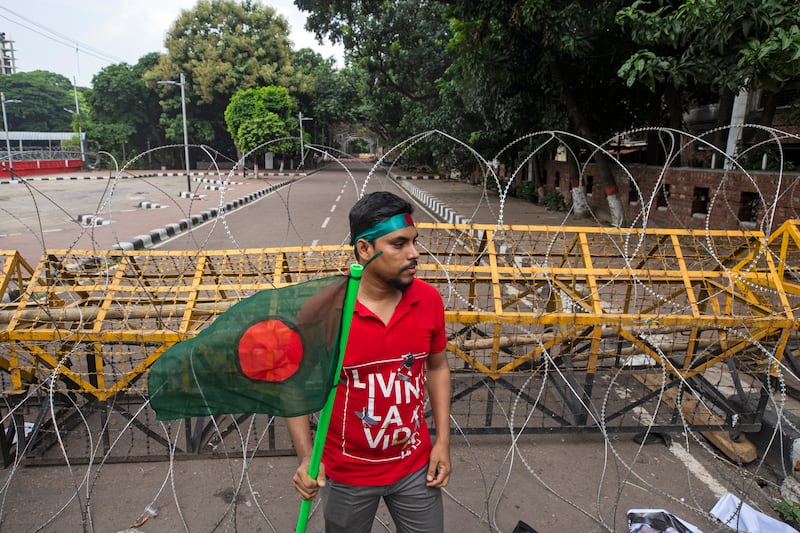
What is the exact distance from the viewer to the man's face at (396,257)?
171 cm

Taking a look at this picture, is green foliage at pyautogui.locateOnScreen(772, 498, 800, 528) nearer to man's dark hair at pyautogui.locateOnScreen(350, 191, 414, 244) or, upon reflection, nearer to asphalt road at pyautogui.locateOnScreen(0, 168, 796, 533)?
asphalt road at pyautogui.locateOnScreen(0, 168, 796, 533)

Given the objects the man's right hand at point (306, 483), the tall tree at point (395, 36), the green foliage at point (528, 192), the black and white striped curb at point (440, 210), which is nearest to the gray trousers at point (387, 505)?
the man's right hand at point (306, 483)

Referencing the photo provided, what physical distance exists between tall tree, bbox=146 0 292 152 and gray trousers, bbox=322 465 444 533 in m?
37.9

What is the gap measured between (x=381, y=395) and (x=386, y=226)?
0.56 metres

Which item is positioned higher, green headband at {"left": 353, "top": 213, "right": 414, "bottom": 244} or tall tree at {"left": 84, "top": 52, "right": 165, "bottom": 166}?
tall tree at {"left": 84, "top": 52, "right": 165, "bottom": 166}

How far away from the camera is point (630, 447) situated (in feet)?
12.3

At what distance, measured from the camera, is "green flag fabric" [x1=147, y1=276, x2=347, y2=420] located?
5.12 feet

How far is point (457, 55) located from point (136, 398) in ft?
36.1

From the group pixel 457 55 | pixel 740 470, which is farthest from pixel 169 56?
pixel 740 470

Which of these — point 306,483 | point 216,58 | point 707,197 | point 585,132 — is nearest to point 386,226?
point 306,483

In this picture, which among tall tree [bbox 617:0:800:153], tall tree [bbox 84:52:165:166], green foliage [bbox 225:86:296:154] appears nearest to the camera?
tall tree [bbox 617:0:800:153]

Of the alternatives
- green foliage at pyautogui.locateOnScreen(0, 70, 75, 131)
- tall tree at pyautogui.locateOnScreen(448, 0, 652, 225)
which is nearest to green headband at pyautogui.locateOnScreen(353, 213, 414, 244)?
tall tree at pyautogui.locateOnScreen(448, 0, 652, 225)

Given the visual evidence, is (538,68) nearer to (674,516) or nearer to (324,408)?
(674,516)

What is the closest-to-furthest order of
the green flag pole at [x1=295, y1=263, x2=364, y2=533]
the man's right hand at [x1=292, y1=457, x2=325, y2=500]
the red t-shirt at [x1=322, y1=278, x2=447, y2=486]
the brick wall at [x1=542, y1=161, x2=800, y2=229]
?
1. the green flag pole at [x1=295, y1=263, x2=364, y2=533]
2. the man's right hand at [x1=292, y1=457, x2=325, y2=500]
3. the red t-shirt at [x1=322, y1=278, x2=447, y2=486]
4. the brick wall at [x1=542, y1=161, x2=800, y2=229]
